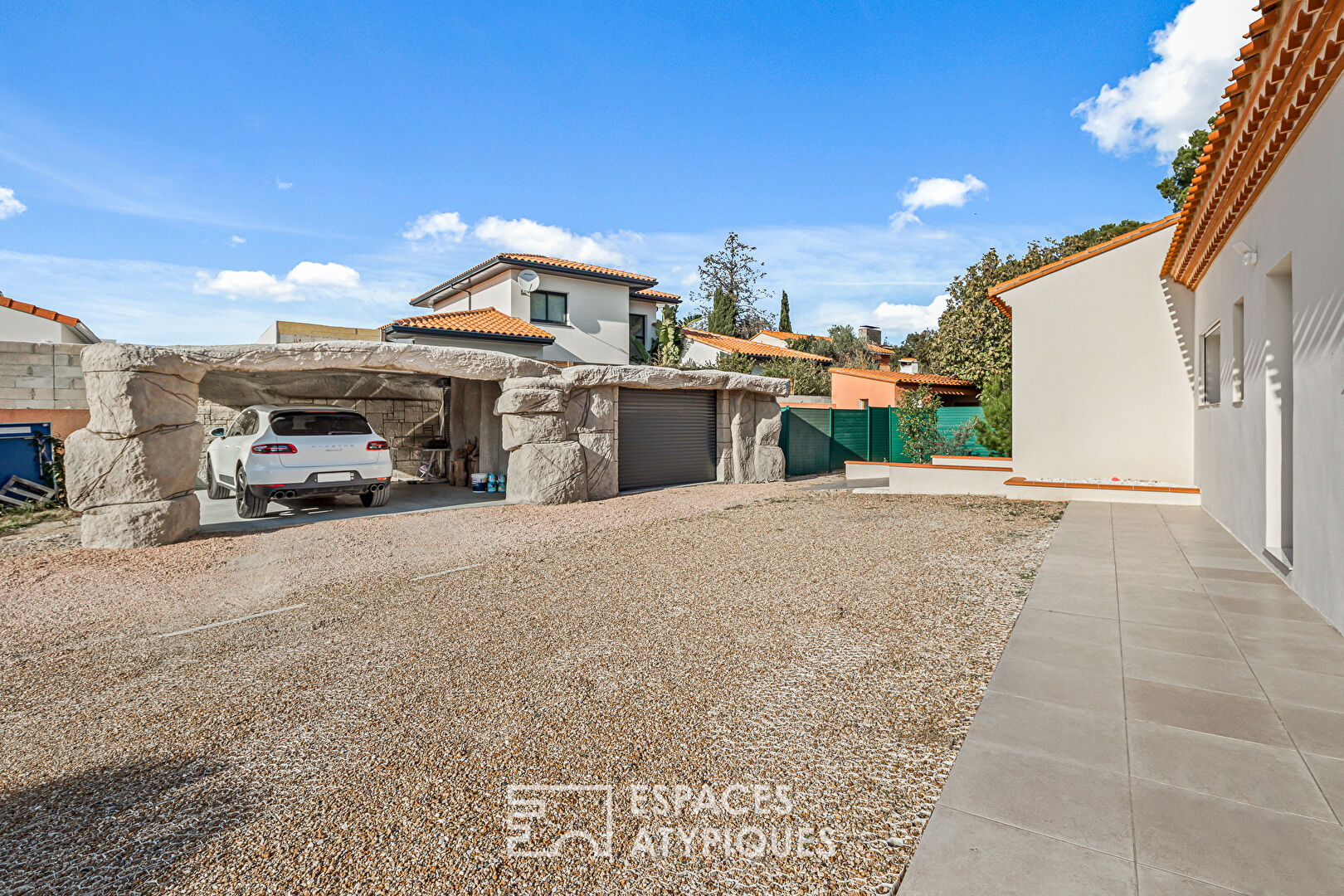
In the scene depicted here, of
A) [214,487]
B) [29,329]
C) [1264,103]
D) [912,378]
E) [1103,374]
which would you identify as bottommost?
[214,487]

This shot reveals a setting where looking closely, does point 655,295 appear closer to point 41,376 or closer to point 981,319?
point 981,319

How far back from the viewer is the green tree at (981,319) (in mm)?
20328

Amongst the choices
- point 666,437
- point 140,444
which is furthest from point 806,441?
point 140,444

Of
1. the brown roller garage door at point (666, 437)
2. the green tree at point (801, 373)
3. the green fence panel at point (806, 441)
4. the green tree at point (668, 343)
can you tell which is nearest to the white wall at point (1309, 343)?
the brown roller garage door at point (666, 437)

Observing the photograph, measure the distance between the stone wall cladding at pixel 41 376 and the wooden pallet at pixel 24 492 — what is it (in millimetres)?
1328

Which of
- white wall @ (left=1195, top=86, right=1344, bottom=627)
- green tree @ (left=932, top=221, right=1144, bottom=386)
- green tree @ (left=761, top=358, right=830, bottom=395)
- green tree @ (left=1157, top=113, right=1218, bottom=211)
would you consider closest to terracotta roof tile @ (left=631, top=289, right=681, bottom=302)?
green tree @ (left=761, top=358, right=830, bottom=395)

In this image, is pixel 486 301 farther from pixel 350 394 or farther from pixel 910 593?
pixel 910 593

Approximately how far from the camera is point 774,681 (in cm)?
340

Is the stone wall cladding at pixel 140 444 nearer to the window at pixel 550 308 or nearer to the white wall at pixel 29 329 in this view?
the white wall at pixel 29 329

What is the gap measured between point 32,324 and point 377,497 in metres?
9.10

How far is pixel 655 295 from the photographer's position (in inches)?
1037

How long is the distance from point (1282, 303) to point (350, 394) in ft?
49.1

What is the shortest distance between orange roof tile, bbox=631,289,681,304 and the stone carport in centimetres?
1280

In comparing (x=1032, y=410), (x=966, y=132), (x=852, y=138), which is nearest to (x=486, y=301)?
(x=852, y=138)
